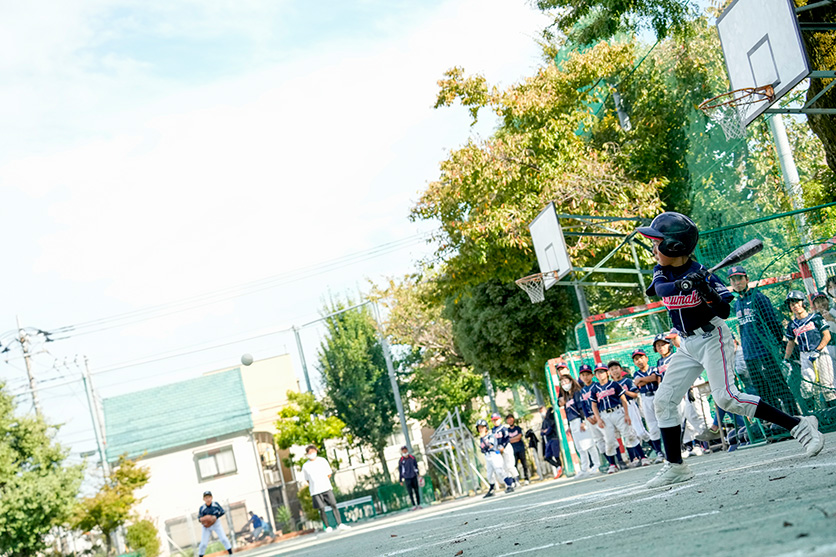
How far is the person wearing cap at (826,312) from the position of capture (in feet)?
36.6

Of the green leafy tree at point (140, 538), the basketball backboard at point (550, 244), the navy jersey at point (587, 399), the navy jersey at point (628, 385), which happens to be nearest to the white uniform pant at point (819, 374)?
the navy jersey at point (628, 385)

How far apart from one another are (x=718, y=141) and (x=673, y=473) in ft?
45.4

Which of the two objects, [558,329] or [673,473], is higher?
[558,329]

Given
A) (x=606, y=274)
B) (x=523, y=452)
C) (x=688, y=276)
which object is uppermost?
(x=606, y=274)

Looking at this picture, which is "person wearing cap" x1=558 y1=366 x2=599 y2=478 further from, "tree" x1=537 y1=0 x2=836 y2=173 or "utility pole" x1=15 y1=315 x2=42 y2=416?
"utility pole" x1=15 y1=315 x2=42 y2=416

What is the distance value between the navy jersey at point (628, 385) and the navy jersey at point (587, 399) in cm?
70

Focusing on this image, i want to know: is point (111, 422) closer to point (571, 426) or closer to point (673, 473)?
point (571, 426)

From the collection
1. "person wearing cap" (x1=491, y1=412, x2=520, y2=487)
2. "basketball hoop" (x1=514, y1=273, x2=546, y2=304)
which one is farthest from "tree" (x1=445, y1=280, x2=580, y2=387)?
"person wearing cap" (x1=491, y1=412, x2=520, y2=487)

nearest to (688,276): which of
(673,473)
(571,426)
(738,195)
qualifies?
(673,473)

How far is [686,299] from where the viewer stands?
6.94m

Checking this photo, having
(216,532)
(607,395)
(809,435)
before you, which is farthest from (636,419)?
(216,532)

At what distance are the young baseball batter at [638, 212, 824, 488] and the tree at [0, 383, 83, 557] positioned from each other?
29290 mm

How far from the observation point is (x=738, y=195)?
62.2 ft

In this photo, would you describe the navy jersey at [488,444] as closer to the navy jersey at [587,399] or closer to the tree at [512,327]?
the navy jersey at [587,399]
